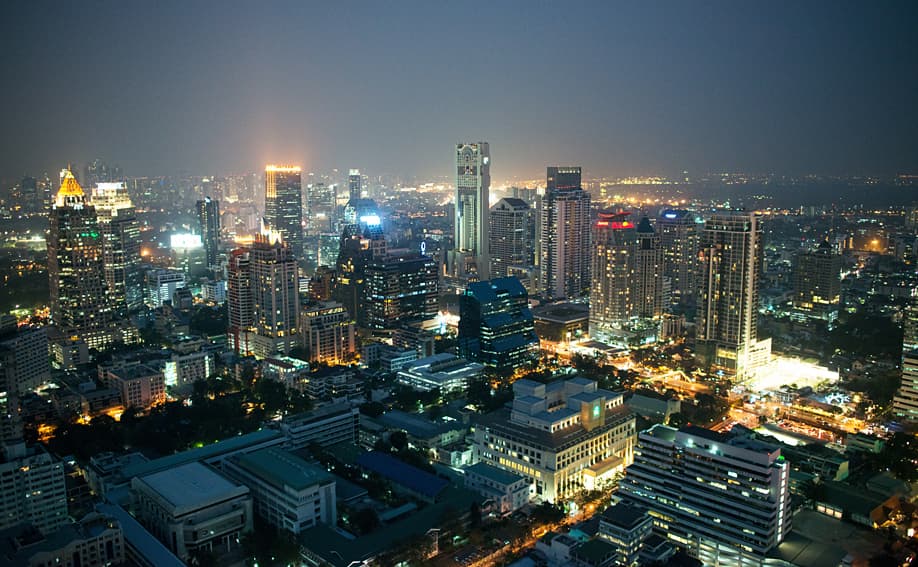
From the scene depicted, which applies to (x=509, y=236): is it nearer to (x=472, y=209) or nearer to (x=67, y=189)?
(x=472, y=209)

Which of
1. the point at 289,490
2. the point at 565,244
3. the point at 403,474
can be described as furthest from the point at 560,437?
the point at 565,244

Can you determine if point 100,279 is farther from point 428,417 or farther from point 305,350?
point 428,417

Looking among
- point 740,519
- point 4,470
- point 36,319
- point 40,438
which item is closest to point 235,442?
point 4,470

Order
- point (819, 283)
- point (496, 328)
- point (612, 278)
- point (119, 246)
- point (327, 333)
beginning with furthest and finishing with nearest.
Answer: point (819, 283) → point (612, 278) → point (119, 246) → point (327, 333) → point (496, 328)

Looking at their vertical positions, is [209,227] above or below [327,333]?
Answer: above

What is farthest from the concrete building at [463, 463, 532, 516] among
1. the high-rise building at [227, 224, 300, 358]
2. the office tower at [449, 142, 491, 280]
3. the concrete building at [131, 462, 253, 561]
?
the office tower at [449, 142, 491, 280]

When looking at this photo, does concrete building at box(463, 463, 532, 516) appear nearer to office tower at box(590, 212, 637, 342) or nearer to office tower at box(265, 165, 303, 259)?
office tower at box(590, 212, 637, 342)

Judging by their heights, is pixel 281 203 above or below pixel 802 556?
above

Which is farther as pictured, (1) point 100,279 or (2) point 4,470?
(1) point 100,279
